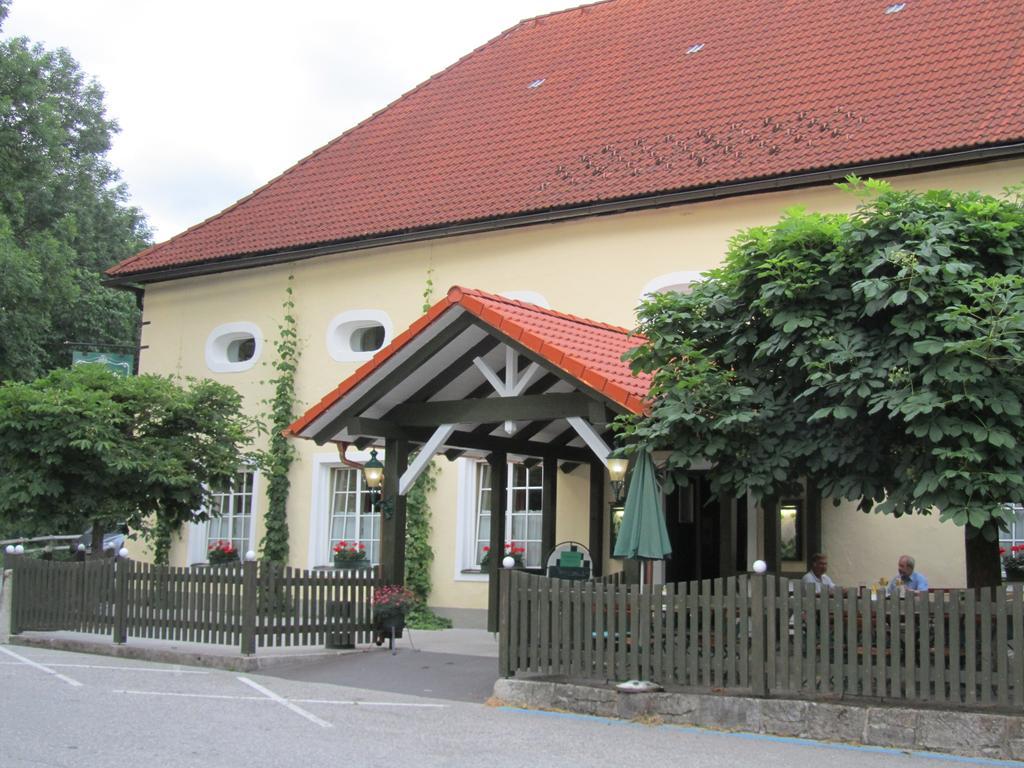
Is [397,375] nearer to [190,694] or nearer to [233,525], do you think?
[190,694]

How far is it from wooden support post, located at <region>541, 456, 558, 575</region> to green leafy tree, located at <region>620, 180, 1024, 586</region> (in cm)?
490

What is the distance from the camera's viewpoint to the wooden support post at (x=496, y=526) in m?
15.0

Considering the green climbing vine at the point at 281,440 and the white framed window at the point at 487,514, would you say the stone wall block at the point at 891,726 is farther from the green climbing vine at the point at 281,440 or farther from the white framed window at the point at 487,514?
the green climbing vine at the point at 281,440

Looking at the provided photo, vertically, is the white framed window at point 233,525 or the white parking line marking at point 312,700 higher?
the white framed window at point 233,525

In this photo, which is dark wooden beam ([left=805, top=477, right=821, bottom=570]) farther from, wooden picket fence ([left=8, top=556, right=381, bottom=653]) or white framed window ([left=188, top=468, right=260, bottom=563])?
white framed window ([left=188, top=468, right=260, bottom=563])

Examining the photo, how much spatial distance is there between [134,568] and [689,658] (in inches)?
286

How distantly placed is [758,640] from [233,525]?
1319 centimetres

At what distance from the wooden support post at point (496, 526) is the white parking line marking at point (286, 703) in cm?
395

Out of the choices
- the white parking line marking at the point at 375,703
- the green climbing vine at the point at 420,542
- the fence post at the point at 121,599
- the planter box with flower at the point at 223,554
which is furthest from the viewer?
the planter box with flower at the point at 223,554

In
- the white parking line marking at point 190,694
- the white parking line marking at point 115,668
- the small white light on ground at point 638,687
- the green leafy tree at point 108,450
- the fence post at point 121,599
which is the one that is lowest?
the white parking line marking at point 115,668

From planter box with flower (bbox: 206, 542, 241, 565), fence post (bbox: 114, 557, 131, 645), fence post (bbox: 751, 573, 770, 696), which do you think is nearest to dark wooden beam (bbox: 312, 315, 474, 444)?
fence post (bbox: 114, 557, 131, 645)

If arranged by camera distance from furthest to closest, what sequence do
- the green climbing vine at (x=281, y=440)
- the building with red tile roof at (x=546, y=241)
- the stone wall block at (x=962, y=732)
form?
the green climbing vine at (x=281, y=440)
the building with red tile roof at (x=546, y=241)
the stone wall block at (x=962, y=732)

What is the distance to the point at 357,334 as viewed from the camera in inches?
787

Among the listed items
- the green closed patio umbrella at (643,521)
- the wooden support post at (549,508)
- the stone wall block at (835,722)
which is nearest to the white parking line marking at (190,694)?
the green closed patio umbrella at (643,521)
